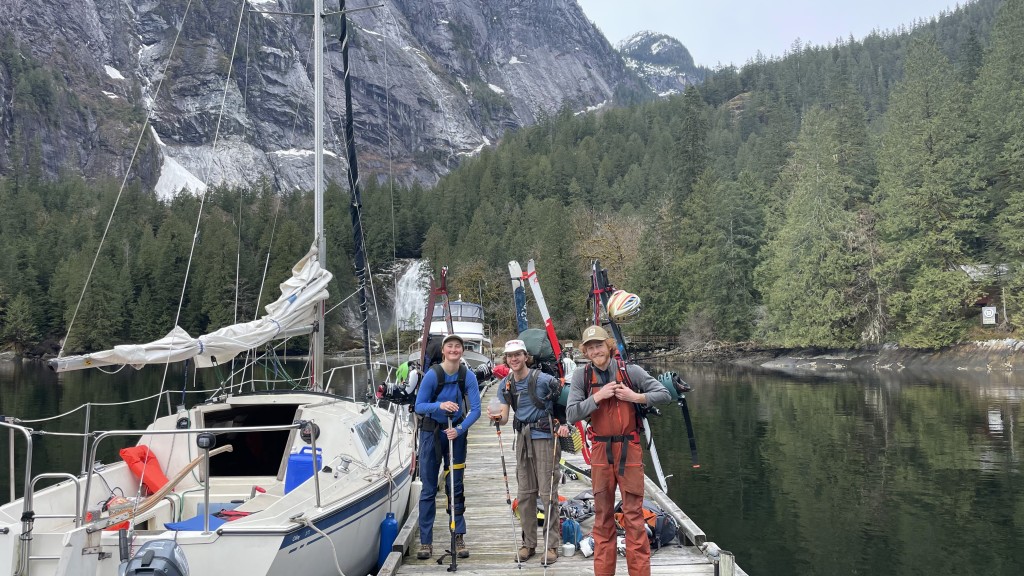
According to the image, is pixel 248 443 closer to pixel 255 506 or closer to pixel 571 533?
pixel 255 506

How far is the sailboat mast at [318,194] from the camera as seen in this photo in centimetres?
1183

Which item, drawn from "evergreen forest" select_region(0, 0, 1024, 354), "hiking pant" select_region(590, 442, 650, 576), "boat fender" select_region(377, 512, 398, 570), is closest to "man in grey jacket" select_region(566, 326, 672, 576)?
"hiking pant" select_region(590, 442, 650, 576)

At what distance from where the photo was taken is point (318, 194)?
42.3 feet

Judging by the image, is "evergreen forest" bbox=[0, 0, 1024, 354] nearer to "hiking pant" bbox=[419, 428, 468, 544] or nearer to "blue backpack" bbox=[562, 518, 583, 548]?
"hiking pant" bbox=[419, 428, 468, 544]

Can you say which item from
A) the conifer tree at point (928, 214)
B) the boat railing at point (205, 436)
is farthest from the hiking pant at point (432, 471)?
the conifer tree at point (928, 214)

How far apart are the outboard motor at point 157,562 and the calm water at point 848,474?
8.26 meters

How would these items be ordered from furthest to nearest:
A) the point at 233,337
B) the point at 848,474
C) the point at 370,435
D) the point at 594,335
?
the point at 848,474 < the point at 370,435 < the point at 233,337 < the point at 594,335

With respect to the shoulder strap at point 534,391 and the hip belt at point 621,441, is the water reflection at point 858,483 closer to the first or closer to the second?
the shoulder strap at point 534,391

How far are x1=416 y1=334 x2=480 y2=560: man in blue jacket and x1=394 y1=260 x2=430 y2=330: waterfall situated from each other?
7064 cm

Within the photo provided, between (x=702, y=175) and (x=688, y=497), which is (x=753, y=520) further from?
(x=702, y=175)

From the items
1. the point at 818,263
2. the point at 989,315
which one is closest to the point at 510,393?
the point at 989,315

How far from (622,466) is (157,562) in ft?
12.0

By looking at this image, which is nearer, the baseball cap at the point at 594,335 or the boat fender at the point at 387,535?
the baseball cap at the point at 594,335

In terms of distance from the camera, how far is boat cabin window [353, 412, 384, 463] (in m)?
9.49
